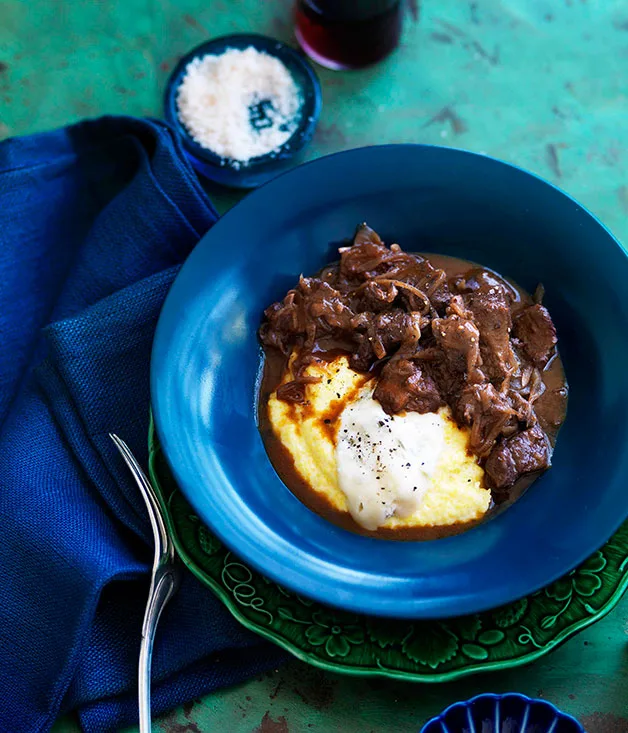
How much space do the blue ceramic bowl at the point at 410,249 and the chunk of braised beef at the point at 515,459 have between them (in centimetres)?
13

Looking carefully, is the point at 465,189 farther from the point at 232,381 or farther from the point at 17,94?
the point at 17,94

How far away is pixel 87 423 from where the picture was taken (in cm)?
440

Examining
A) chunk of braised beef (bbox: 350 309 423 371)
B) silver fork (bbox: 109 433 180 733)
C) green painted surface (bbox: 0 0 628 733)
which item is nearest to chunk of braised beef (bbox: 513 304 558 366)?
chunk of braised beef (bbox: 350 309 423 371)

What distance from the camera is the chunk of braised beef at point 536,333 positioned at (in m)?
4.31

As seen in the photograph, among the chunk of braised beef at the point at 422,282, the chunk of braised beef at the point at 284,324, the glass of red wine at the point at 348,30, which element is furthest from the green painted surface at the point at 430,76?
the chunk of braised beef at the point at 422,282

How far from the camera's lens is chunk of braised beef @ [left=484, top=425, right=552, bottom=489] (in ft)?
13.5

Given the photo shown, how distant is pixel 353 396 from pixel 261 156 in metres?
1.45

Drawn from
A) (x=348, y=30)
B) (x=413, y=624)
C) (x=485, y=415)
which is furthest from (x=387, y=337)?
(x=348, y=30)

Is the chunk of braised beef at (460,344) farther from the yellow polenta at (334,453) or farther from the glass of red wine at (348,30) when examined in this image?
the glass of red wine at (348,30)

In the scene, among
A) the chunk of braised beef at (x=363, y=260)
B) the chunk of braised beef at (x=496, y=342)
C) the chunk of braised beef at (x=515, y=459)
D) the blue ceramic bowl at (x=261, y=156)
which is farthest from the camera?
the blue ceramic bowl at (x=261, y=156)

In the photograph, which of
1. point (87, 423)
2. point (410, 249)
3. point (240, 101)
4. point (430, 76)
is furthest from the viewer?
point (430, 76)

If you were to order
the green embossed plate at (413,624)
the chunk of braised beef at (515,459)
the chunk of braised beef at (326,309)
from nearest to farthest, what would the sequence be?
1. the green embossed plate at (413,624)
2. the chunk of braised beef at (515,459)
3. the chunk of braised beef at (326,309)

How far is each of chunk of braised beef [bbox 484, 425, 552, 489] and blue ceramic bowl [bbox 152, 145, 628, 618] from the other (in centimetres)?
13

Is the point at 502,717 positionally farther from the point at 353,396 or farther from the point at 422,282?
the point at 422,282
